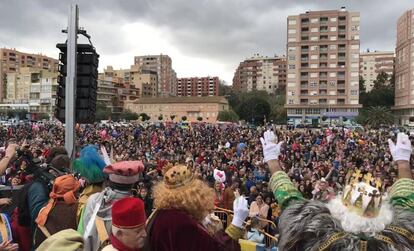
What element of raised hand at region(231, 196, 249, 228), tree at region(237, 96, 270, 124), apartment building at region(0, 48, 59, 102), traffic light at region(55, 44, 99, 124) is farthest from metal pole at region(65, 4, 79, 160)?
apartment building at region(0, 48, 59, 102)

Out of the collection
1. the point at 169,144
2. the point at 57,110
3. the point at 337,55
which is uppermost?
the point at 337,55

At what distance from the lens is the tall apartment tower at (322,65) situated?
291 feet

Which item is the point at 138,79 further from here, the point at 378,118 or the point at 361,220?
the point at 361,220

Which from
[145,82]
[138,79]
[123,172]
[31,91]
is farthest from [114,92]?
[123,172]

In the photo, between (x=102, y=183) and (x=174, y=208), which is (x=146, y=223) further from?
(x=102, y=183)

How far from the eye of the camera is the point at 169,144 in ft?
98.5

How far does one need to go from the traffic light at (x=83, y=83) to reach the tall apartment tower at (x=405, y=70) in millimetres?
86483

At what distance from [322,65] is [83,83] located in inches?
3409

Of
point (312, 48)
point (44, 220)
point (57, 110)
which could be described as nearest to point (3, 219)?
point (44, 220)

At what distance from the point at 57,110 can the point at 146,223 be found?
7.24 m

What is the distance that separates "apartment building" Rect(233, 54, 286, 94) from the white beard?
518 feet

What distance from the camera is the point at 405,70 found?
9150 centimetres

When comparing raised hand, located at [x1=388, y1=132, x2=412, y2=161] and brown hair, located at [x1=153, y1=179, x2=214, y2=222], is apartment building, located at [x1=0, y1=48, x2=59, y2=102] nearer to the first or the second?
brown hair, located at [x1=153, y1=179, x2=214, y2=222]

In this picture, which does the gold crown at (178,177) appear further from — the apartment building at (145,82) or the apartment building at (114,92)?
the apartment building at (145,82)
